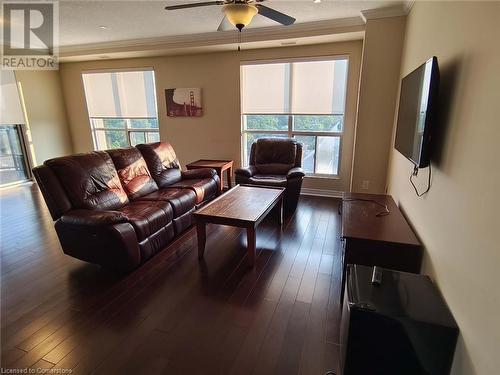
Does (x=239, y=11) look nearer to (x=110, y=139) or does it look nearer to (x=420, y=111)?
(x=420, y=111)

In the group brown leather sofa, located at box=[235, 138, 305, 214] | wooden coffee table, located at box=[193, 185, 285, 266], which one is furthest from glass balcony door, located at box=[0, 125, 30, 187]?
wooden coffee table, located at box=[193, 185, 285, 266]

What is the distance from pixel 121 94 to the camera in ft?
19.4

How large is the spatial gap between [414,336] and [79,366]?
1847 mm

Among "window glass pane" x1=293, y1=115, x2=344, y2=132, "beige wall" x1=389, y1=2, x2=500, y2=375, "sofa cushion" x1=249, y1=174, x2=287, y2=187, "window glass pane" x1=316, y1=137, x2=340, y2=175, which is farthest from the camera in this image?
"window glass pane" x1=316, y1=137, x2=340, y2=175

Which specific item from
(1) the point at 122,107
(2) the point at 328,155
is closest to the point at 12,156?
(1) the point at 122,107

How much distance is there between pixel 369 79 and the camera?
3.62m

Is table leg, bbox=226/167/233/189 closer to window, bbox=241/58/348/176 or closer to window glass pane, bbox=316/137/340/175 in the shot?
window, bbox=241/58/348/176

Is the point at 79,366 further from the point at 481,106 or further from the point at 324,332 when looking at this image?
the point at 481,106

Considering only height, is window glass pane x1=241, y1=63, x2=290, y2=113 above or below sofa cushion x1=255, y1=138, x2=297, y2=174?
above

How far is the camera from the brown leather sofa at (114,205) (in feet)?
7.97

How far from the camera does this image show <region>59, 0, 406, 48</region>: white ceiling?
10.5ft

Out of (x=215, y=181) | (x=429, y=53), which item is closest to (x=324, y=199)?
Result: (x=215, y=181)

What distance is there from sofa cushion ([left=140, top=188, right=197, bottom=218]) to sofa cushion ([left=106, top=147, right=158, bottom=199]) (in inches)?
4.5

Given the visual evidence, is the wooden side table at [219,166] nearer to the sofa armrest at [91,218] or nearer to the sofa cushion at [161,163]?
the sofa cushion at [161,163]
